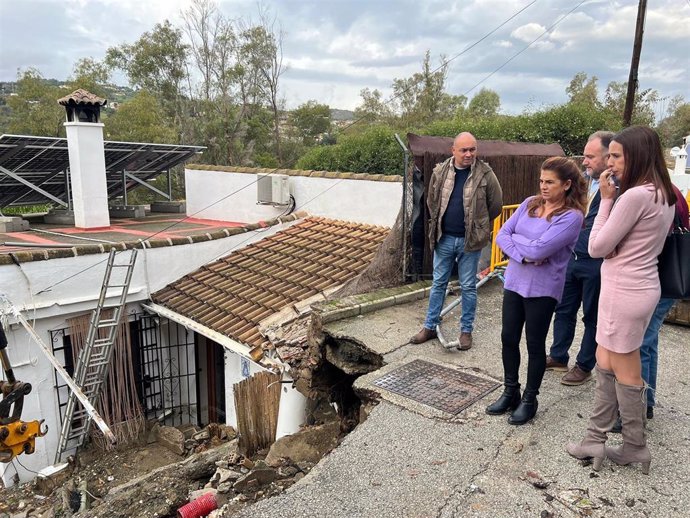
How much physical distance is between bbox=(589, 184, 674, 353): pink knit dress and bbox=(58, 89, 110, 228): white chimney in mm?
10318

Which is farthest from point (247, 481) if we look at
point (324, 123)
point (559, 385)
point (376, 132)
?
point (324, 123)

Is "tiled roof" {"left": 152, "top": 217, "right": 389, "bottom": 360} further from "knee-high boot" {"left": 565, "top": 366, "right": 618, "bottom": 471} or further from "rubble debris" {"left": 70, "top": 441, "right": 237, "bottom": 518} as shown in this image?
"knee-high boot" {"left": 565, "top": 366, "right": 618, "bottom": 471}

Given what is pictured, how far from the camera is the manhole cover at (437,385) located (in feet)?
12.0

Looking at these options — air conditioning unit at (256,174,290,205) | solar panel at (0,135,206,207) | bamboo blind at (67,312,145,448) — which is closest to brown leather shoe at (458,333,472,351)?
bamboo blind at (67,312,145,448)

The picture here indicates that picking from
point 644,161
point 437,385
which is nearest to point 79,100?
point 437,385

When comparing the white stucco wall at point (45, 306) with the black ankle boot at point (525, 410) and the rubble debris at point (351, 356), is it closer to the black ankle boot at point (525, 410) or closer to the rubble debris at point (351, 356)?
the rubble debris at point (351, 356)

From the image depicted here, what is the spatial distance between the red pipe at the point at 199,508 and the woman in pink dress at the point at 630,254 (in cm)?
256

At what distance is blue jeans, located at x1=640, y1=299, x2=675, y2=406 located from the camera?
3113 mm

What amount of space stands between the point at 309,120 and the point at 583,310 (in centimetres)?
3367

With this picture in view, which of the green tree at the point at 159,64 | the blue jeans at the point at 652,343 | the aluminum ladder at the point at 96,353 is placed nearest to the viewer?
the blue jeans at the point at 652,343

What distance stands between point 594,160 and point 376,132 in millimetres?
11882

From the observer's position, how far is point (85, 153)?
33.7ft

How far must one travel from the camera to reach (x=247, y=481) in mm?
3293

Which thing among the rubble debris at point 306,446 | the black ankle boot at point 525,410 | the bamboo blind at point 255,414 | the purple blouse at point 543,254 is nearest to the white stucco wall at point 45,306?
the bamboo blind at point 255,414
